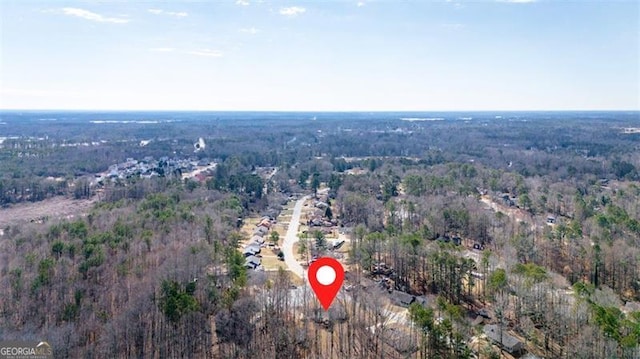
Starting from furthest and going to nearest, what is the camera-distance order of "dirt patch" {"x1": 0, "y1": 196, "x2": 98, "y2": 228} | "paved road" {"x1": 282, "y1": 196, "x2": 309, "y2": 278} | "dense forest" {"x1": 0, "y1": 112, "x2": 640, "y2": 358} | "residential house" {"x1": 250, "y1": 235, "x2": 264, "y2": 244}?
"dirt patch" {"x1": 0, "y1": 196, "x2": 98, "y2": 228} → "residential house" {"x1": 250, "y1": 235, "x2": 264, "y2": 244} → "paved road" {"x1": 282, "y1": 196, "x2": 309, "y2": 278} → "dense forest" {"x1": 0, "y1": 112, "x2": 640, "y2": 358}

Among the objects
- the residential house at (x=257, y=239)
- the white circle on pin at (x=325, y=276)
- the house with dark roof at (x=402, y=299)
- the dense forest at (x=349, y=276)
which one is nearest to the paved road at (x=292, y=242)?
the dense forest at (x=349, y=276)

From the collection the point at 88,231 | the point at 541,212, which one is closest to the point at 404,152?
the point at 541,212

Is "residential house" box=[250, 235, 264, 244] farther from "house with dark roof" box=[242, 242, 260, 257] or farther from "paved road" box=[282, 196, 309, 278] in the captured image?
"paved road" box=[282, 196, 309, 278]

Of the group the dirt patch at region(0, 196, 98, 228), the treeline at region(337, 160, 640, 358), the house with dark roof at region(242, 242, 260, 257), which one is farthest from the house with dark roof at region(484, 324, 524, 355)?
the dirt patch at region(0, 196, 98, 228)

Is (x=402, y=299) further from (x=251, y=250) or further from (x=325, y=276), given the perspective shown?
(x=251, y=250)

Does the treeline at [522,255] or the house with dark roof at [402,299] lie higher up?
the treeline at [522,255]

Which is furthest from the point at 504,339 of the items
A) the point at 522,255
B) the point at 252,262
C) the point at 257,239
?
the point at 257,239

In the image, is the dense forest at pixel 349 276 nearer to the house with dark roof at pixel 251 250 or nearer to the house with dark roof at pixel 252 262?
the house with dark roof at pixel 251 250
